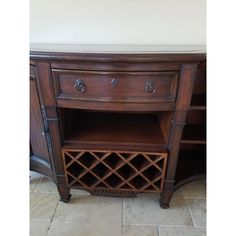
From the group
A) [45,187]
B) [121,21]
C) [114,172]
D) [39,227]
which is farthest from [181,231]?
[121,21]

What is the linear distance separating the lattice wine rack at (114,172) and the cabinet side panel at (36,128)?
20 centimetres

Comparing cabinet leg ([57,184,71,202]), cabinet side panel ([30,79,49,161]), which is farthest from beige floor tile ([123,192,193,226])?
cabinet side panel ([30,79,49,161])

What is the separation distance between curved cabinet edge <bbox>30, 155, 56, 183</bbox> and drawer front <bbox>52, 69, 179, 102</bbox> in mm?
562

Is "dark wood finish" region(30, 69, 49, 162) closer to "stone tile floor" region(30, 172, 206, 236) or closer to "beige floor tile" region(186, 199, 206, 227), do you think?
"stone tile floor" region(30, 172, 206, 236)

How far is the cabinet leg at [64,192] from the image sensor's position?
128 cm

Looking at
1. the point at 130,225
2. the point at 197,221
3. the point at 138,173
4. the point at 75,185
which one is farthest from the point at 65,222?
the point at 197,221

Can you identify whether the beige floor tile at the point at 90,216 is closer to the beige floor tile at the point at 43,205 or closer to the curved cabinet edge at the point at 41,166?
the beige floor tile at the point at 43,205

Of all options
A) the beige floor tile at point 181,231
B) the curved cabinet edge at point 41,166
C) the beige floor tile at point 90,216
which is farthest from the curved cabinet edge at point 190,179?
the curved cabinet edge at point 41,166

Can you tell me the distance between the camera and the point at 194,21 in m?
1.38
